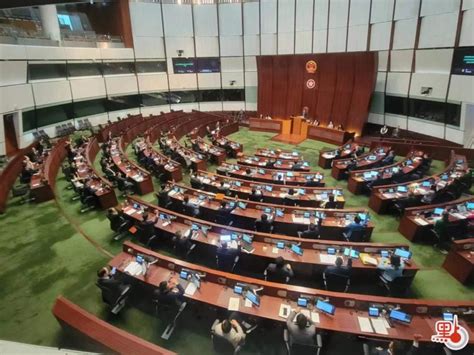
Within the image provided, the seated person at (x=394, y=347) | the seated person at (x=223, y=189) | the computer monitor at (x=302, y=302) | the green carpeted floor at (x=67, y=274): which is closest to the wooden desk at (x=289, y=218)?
the seated person at (x=223, y=189)

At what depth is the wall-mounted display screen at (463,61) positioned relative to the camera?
12.1 metres

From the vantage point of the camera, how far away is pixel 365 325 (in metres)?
4.43

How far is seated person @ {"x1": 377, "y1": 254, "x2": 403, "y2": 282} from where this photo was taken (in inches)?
217

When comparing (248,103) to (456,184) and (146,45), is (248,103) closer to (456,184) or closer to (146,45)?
(146,45)

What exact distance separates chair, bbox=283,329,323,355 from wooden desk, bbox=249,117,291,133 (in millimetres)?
15535

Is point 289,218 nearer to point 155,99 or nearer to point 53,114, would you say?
point 53,114

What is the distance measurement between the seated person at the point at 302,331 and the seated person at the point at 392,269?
2214mm

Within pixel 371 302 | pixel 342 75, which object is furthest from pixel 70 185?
pixel 342 75

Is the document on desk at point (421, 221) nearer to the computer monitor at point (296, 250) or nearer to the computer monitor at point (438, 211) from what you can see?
the computer monitor at point (438, 211)

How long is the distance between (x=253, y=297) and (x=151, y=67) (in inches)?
783

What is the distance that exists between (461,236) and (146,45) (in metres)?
20.5

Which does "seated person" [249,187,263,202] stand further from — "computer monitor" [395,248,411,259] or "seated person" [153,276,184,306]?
"seated person" [153,276,184,306]

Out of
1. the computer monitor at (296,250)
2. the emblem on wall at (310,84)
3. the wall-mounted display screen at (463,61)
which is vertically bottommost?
the computer monitor at (296,250)

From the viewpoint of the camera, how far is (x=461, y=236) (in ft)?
24.0
